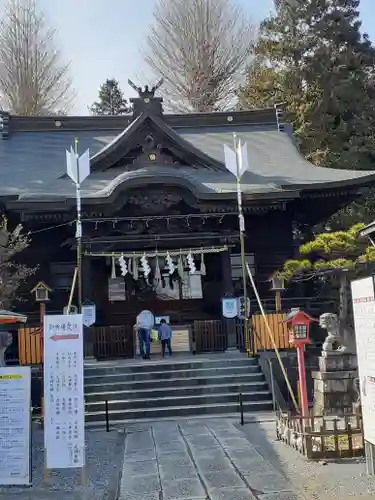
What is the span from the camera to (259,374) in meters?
12.6

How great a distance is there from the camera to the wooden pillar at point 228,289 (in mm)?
14797

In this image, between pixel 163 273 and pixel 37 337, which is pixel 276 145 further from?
pixel 37 337

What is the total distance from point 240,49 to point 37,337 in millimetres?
25423

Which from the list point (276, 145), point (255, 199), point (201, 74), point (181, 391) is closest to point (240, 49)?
point (201, 74)

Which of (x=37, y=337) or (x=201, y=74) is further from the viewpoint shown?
(x=201, y=74)

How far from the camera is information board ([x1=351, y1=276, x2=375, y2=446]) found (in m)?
6.35

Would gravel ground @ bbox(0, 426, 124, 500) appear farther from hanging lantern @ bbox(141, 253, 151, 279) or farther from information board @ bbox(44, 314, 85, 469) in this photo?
hanging lantern @ bbox(141, 253, 151, 279)

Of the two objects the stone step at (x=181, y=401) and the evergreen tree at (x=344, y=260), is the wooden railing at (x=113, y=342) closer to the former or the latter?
the stone step at (x=181, y=401)

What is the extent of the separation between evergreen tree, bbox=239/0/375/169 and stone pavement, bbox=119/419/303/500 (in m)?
18.6

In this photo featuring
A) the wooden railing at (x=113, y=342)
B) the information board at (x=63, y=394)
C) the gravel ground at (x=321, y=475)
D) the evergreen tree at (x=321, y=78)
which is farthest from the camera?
the evergreen tree at (x=321, y=78)

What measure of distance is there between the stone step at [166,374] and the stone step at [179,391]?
453 mm

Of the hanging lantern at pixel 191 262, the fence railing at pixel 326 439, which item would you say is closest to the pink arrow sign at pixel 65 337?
the fence railing at pixel 326 439

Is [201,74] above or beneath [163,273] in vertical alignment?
above

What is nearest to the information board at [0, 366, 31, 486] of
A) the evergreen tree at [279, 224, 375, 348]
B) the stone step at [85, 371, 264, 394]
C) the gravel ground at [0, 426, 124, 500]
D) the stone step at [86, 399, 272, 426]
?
the gravel ground at [0, 426, 124, 500]
